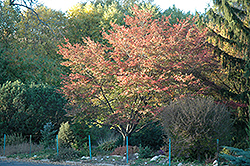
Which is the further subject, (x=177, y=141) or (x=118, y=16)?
(x=118, y=16)

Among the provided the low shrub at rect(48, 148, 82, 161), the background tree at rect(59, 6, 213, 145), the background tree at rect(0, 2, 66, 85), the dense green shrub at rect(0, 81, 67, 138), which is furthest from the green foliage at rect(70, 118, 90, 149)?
the background tree at rect(0, 2, 66, 85)

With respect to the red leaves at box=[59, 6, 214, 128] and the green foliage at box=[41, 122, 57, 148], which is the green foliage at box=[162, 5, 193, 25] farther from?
the green foliage at box=[41, 122, 57, 148]

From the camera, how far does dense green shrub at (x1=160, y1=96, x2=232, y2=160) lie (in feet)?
32.8

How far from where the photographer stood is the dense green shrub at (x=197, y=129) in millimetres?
9984

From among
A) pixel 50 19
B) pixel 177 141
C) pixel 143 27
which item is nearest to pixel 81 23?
pixel 50 19

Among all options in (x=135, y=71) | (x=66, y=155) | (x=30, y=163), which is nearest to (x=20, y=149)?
(x=30, y=163)

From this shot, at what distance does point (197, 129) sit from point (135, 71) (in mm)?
3929

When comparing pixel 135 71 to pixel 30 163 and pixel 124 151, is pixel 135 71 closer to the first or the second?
pixel 124 151

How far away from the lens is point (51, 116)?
16484 mm

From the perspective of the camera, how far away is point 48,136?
1536cm

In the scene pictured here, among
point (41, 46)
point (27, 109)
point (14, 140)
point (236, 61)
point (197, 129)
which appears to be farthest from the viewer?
point (41, 46)

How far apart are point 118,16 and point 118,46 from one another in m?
15.2

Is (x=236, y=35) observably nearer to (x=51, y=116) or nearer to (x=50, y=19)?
(x=51, y=116)

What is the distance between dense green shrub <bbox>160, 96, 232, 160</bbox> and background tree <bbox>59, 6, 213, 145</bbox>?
5.80 ft
